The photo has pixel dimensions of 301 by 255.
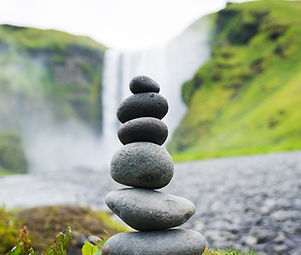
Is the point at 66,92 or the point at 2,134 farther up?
the point at 66,92

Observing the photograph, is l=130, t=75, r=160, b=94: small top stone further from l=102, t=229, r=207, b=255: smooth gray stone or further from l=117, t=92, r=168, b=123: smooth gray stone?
l=102, t=229, r=207, b=255: smooth gray stone

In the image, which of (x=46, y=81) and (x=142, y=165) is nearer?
(x=142, y=165)

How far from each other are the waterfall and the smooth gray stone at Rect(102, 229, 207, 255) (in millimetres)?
55108

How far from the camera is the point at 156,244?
304 cm

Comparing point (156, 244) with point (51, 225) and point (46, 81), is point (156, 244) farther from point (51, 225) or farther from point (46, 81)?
point (46, 81)

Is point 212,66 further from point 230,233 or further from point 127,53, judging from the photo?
point 230,233

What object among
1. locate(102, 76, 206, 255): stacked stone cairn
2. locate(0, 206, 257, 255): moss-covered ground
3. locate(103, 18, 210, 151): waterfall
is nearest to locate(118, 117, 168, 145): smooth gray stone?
locate(102, 76, 206, 255): stacked stone cairn

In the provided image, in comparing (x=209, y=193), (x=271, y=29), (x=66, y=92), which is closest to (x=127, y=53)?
(x=66, y=92)

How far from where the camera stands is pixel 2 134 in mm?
57375

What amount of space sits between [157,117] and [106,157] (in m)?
58.7

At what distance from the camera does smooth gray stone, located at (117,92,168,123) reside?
3.61 m

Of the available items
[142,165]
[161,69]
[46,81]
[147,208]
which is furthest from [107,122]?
[147,208]

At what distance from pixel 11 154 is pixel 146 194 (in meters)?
59.4

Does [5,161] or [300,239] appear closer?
[300,239]
